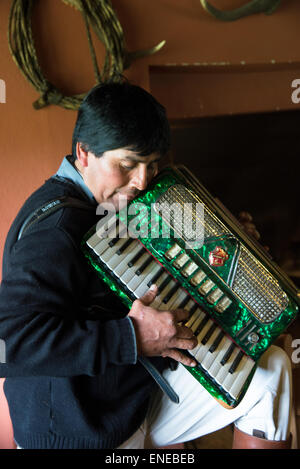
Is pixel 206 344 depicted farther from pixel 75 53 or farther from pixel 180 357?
pixel 75 53

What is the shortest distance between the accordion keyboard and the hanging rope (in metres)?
0.78

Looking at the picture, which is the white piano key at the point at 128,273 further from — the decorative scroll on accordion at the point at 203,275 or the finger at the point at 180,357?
the finger at the point at 180,357

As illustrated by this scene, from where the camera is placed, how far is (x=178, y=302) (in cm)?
104

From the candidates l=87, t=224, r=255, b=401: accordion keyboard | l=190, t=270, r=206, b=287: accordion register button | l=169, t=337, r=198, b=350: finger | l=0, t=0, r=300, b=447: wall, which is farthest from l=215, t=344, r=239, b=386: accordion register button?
l=0, t=0, r=300, b=447: wall

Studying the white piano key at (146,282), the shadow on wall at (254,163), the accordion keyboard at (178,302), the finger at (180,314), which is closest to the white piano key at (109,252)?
the accordion keyboard at (178,302)

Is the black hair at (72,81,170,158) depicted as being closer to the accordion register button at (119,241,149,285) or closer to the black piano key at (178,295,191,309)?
the accordion register button at (119,241,149,285)

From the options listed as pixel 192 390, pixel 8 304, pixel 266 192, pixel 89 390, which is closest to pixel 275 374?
pixel 192 390

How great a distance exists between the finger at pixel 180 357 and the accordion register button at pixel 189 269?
20 centimetres

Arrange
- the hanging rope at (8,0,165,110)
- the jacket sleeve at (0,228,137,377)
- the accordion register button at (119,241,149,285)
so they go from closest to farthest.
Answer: the jacket sleeve at (0,228,137,377), the accordion register button at (119,241,149,285), the hanging rope at (8,0,165,110)

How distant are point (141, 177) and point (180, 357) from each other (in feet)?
1.57

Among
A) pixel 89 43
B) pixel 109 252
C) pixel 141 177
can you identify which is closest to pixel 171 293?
pixel 109 252

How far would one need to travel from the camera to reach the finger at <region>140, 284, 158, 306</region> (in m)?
0.97

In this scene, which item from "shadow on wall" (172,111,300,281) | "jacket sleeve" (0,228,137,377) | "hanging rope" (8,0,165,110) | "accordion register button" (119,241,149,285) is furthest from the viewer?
"shadow on wall" (172,111,300,281)

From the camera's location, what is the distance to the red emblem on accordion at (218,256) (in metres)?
1.08
